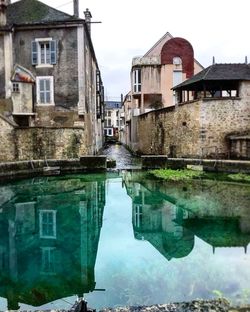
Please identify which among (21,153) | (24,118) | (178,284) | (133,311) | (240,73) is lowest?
(178,284)

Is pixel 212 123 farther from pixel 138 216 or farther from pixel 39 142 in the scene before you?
pixel 138 216

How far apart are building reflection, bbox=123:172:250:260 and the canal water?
0.02 meters

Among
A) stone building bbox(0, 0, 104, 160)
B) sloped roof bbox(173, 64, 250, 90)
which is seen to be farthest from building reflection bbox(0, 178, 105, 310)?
sloped roof bbox(173, 64, 250, 90)

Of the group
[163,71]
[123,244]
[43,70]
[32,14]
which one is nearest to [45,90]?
[43,70]

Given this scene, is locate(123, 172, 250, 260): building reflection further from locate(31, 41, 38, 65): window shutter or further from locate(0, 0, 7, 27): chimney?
locate(0, 0, 7, 27): chimney

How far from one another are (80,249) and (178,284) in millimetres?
2618

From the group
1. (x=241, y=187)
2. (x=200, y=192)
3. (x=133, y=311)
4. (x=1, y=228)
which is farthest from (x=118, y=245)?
(x=241, y=187)

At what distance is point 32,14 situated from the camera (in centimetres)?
2070

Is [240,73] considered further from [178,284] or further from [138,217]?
[178,284]

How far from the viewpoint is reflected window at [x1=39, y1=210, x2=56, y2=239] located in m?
8.59

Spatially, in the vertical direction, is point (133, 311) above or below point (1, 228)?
above

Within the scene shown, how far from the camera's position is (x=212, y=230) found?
8.64m

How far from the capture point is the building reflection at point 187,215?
795 centimetres

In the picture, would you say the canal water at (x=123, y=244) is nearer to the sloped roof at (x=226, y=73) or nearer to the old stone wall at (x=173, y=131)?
the old stone wall at (x=173, y=131)
